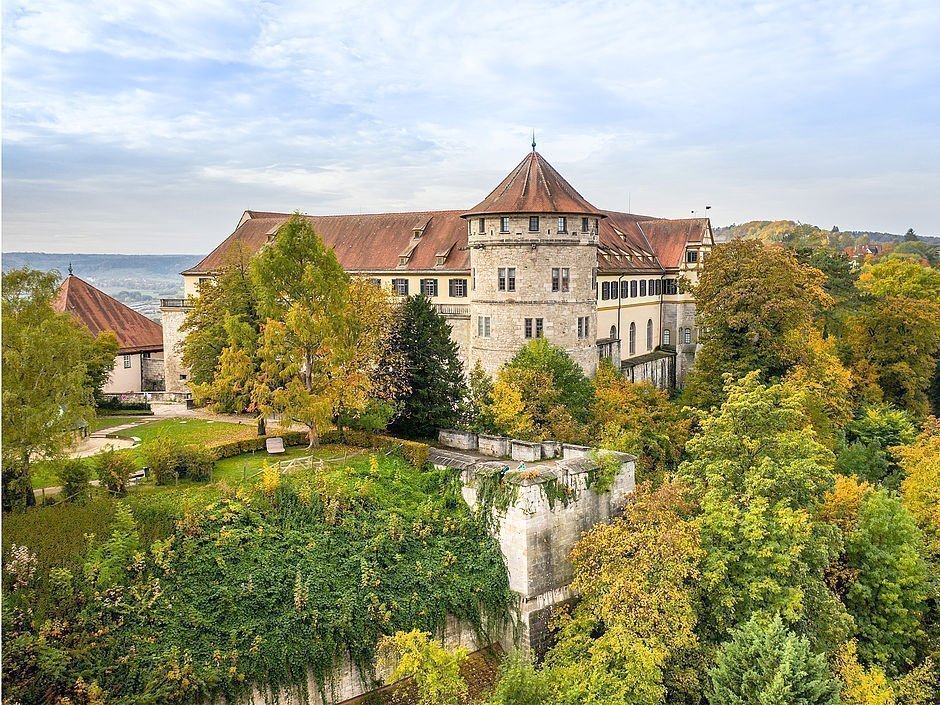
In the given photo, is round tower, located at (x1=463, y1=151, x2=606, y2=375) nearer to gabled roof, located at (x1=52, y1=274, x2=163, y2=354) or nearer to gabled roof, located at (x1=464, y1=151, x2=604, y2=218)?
gabled roof, located at (x1=464, y1=151, x2=604, y2=218)

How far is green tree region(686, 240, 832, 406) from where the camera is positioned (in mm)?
35344

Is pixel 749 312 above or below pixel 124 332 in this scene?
above

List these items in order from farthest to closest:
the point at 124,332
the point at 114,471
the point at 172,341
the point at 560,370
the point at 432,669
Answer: the point at 172,341
the point at 124,332
the point at 560,370
the point at 114,471
the point at 432,669

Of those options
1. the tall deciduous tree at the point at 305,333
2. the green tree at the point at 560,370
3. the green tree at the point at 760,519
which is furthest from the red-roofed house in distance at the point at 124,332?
the green tree at the point at 760,519

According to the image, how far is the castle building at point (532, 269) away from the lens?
35.0 metres

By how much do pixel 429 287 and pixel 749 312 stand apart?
1702cm

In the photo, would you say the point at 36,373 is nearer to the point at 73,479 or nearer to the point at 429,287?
the point at 73,479

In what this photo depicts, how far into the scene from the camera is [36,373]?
55.9ft

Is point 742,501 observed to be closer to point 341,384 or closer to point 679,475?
point 679,475

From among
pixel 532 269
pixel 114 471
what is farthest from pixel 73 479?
pixel 532 269

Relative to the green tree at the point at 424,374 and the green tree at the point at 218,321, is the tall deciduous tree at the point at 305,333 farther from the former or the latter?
the green tree at the point at 218,321

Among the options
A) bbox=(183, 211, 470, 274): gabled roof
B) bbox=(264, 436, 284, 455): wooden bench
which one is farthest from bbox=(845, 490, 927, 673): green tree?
bbox=(183, 211, 470, 274): gabled roof

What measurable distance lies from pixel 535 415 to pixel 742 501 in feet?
30.9

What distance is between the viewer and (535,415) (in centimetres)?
2916
